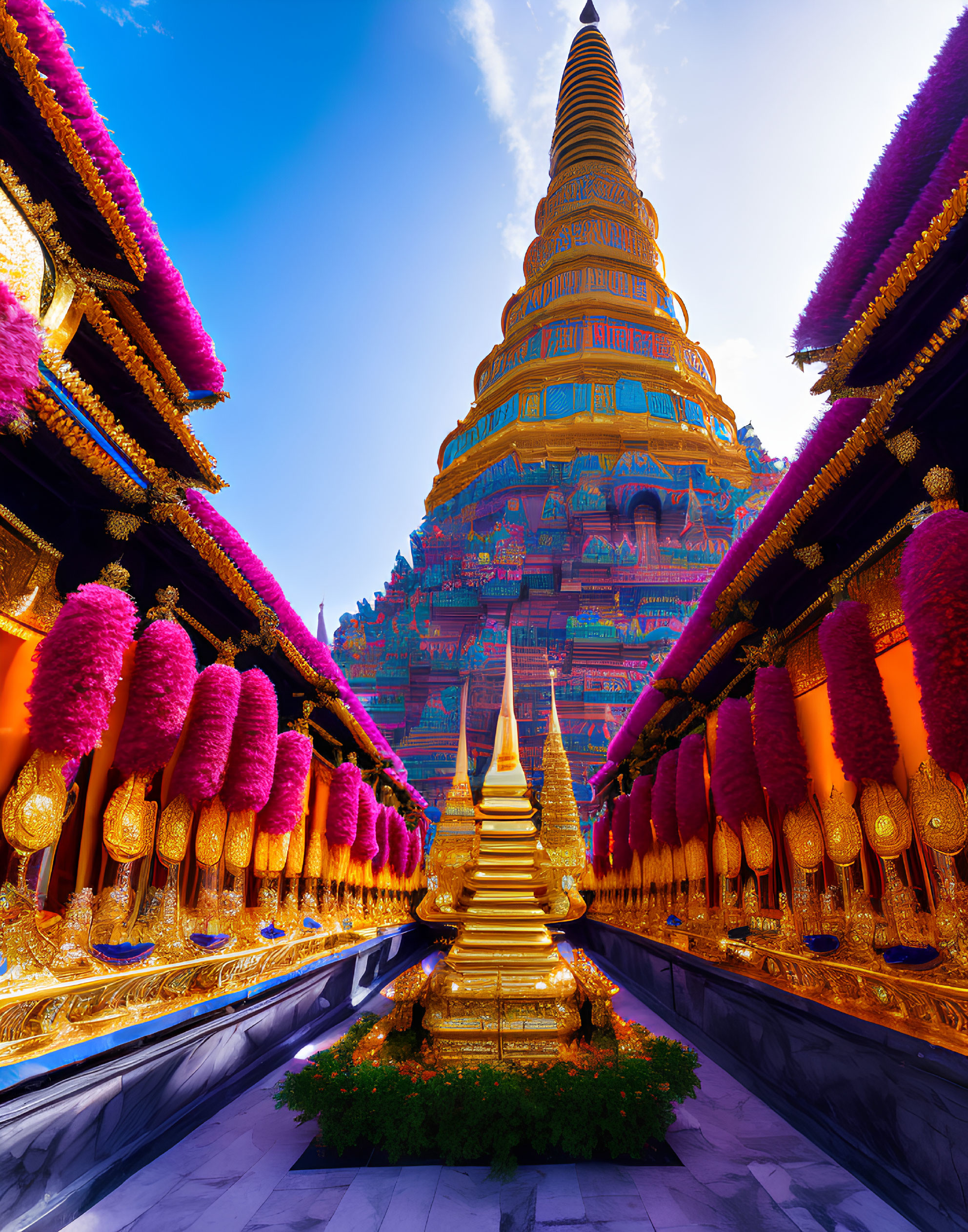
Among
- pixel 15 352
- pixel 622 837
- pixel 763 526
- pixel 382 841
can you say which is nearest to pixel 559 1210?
pixel 763 526

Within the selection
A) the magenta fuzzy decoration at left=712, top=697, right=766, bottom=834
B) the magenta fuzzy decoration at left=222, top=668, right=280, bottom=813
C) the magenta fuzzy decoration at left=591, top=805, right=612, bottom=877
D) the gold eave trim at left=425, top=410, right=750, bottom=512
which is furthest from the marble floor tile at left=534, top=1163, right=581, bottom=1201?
the gold eave trim at left=425, top=410, right=750, bottom=512

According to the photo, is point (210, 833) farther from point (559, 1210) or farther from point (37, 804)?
point (559, 1210)

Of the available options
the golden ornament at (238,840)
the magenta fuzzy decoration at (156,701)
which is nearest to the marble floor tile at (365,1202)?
the magenta fuzzy decoration at (156,701)

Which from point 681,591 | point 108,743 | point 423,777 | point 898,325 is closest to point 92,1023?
point 108,743

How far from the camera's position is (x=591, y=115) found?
115 ft

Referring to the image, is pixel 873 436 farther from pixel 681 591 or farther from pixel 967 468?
pixel 681 591

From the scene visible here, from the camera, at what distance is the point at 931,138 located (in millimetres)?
3312

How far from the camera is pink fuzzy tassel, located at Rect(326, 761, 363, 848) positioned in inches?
341

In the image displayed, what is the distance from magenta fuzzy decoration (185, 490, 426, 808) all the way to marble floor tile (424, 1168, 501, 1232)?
409cm

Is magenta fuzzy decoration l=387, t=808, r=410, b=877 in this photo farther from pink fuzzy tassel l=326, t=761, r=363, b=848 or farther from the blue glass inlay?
the blue glass inlay

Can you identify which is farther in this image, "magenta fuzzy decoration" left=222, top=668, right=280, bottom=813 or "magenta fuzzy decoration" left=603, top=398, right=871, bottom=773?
"magenta fuzzy decoration" left=222, top=668, right=280, bottom=813

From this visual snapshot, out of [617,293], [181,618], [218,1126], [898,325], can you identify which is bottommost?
[218,1126]

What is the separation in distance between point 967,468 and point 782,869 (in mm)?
3682

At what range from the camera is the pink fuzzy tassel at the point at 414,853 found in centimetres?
1562
